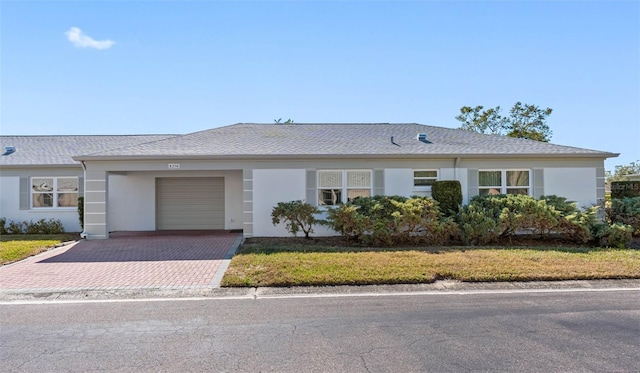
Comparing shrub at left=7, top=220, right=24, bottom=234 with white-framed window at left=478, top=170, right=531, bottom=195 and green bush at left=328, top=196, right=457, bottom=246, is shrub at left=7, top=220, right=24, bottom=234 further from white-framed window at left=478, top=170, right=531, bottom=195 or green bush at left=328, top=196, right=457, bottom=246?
white-framed window at left=478, top=170, right=531, bottom=195

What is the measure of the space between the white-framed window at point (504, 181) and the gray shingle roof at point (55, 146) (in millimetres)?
15401

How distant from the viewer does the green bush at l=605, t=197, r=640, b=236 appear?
1252 cm

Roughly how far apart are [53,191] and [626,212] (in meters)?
21.3

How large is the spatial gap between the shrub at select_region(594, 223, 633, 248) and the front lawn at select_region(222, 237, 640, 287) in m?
0.58

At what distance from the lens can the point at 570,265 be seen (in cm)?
841

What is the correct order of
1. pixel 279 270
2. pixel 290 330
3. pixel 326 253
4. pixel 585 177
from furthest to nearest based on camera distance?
1. pixel 585 177
2. pixel 326 253
3. pixel 279 270
4. pixel 290 330

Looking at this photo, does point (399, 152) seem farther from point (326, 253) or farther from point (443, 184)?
point (326, 253)

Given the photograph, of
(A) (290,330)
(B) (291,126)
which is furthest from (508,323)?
(B) (291,126)

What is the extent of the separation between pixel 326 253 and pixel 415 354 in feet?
19.3

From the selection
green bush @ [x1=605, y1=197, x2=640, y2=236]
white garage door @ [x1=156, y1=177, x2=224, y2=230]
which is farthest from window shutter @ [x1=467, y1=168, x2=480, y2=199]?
white garage door @ [x1=156, y1=177, x2=224, y2=230]

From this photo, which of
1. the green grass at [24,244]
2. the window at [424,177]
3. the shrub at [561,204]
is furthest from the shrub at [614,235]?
the green grass at [24,244]

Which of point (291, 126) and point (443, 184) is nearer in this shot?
point (443, 184)

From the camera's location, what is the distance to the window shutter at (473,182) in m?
13.5

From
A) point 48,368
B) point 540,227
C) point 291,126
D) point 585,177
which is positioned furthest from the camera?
point 291,126
